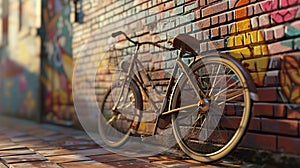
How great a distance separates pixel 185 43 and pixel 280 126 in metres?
0.91

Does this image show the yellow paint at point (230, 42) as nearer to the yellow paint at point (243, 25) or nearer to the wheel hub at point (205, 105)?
the yellow paint at point (243, 25)

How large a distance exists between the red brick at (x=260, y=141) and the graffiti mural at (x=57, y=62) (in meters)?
3.31

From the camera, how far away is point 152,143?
3227mm

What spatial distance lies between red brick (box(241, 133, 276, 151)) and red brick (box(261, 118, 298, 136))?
0.15 ft

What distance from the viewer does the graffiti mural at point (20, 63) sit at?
7367 millimetres

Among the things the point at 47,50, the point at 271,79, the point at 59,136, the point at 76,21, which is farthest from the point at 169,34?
the point at 47,50

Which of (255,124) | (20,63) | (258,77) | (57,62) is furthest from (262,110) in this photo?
(20,63)

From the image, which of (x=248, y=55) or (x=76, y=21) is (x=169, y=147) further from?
(x=76, y=21)

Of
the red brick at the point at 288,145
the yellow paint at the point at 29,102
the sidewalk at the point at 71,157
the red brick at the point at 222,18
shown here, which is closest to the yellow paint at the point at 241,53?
the red brick at the point at 222,18

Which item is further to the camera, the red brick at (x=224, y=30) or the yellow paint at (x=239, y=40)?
the red brick at (x=224, y=30)

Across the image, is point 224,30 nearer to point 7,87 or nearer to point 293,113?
point 293,113

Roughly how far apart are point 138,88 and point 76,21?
2400mm

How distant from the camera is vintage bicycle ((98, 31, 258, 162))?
2.23 meters

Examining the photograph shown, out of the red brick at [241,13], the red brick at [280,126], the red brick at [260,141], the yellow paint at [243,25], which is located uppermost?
the red brick at [241,13]
